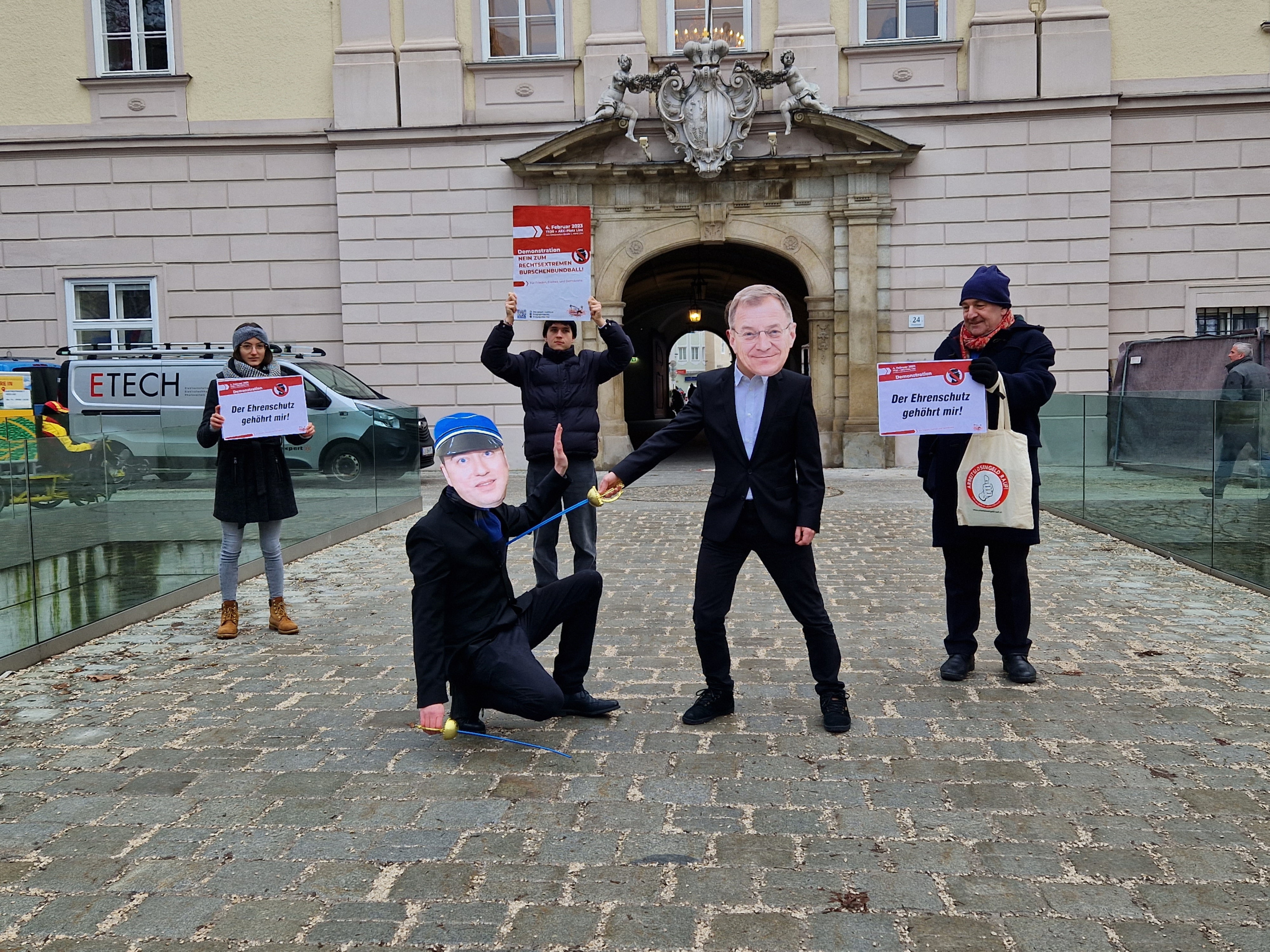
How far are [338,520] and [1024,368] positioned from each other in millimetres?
7734

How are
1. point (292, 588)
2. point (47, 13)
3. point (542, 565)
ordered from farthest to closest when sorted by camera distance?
point (47, 13)
point (292, 588)
point (542, 565)

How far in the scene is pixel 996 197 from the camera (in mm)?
17891

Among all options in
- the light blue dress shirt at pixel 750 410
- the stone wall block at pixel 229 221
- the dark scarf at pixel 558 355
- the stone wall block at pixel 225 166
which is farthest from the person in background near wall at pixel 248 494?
the stone wall block at pixel 225 166

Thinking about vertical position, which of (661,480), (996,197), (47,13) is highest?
(47,13)

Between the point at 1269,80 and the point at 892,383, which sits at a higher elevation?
the point at 1269,80

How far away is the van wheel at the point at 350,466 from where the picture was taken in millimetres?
11125

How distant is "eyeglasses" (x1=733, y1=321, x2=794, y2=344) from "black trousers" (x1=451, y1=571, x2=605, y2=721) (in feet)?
4.08

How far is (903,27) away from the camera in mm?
17984

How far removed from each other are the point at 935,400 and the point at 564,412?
7.58 ft

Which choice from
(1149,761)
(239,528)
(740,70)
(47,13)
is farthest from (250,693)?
(47,13)

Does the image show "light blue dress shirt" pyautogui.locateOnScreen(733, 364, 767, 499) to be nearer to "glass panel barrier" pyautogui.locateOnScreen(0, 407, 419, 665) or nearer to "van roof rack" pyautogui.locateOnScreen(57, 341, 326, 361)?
"glass panel barrier" pyautogui.locateOnScreen(0, 407, 419, 665)

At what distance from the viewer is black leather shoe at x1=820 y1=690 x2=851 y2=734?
470 cm

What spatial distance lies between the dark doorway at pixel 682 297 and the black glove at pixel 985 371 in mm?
8509

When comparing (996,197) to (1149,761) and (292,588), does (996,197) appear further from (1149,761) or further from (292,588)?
(1149,761)
